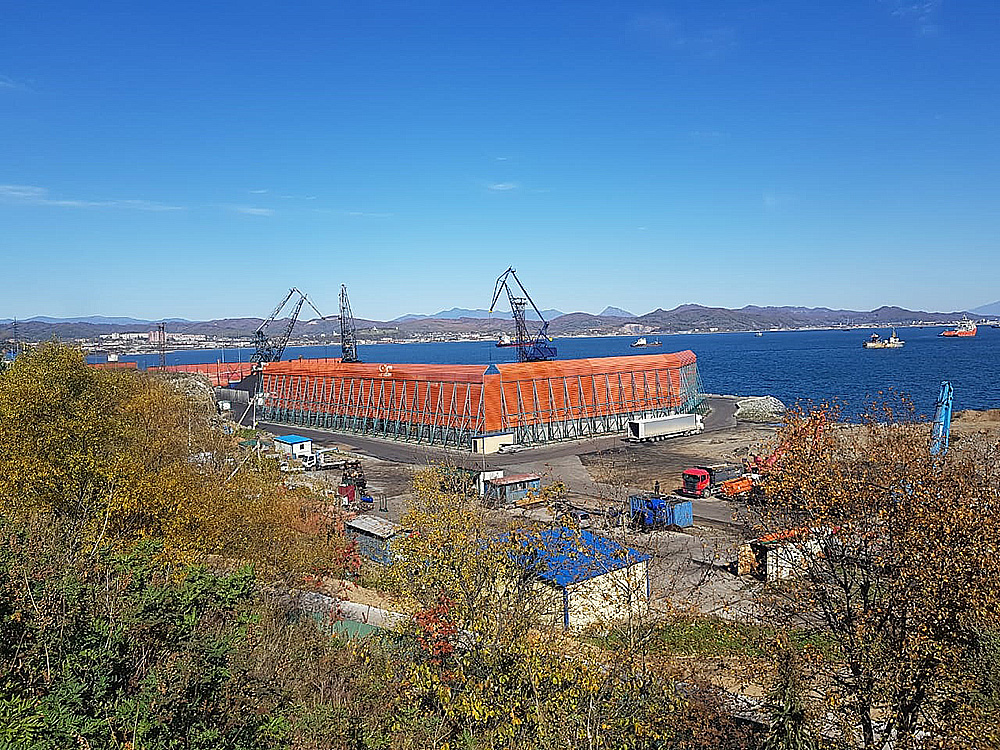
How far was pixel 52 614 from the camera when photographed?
31.1 ft

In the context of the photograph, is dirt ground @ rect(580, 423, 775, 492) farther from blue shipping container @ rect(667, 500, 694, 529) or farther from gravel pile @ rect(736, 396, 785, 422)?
gravel pile @ rect(736, 396, 785, 422)

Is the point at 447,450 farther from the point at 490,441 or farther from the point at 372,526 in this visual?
the point at 372,526

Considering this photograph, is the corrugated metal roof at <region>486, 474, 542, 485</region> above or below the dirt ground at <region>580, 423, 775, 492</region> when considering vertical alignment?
above

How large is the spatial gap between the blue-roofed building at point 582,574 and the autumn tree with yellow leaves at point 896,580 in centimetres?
284

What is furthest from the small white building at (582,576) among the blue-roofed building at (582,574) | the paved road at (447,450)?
the paved road at (447,450)

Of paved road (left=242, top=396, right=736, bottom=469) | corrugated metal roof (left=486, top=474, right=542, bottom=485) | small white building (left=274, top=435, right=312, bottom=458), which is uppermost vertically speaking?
small white building (left=274, top=435, right=312, bottom=458)

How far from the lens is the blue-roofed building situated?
43.3ft

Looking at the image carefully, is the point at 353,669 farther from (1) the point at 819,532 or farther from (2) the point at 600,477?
(2) the point at 600,477

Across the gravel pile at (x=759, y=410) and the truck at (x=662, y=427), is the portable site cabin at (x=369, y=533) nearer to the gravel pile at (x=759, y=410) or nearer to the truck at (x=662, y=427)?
the truck at (x=662, y=427)

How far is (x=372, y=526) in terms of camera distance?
27.2 m

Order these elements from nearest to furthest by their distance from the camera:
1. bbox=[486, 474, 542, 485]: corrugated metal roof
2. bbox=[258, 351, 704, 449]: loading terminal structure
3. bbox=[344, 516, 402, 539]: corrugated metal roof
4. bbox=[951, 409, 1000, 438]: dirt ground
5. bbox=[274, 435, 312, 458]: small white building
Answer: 1. bbox=[344, 516, 402, 539]: corrugated metal roof
2. bbox=[486, 474, 542, 485]: corrugated metal roof
3. bbox=[274, 435, 312, 458]: small white building
4. bbox=[258, 351, 704, 449]: loading terminal structure
5. bbox=[951, 409, 1000, 438]: dirt ground

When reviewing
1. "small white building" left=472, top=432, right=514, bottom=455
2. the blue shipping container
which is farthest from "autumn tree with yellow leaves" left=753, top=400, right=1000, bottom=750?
"small white building" left=472, top=432, right=514, bottom=455

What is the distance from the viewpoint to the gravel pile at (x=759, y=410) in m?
65.2

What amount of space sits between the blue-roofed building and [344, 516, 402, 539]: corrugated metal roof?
703 cm
